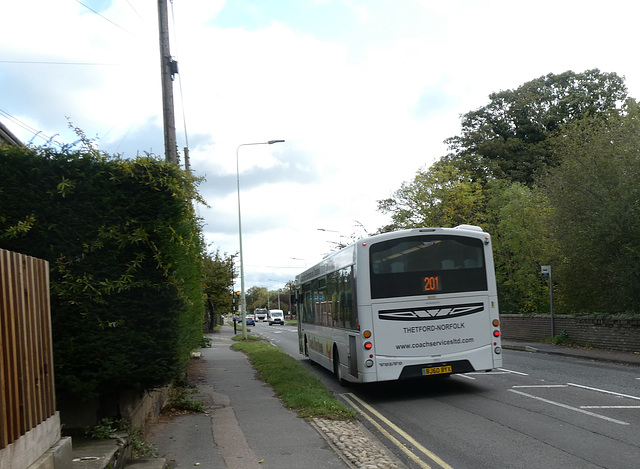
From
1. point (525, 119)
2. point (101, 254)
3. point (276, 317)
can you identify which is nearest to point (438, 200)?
point (525, 119)

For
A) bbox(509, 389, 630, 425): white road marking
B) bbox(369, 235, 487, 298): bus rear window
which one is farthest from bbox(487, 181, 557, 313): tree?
bbox(509, 389, 630, 425): white road marking

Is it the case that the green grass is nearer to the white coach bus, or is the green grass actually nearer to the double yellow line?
the double yellow line

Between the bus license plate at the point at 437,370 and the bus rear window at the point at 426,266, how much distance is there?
1.43 meters

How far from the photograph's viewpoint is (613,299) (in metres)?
20.7

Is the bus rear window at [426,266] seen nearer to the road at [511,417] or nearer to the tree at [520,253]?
the road at [511,417]

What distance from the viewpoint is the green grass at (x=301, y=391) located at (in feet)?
30.5

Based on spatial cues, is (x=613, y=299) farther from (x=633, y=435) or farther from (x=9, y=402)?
(x=9, y=402)

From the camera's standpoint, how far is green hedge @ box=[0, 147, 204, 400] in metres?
6.77

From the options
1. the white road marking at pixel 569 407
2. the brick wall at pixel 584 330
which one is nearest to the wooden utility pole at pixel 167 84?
the white road marking at pixel 569 407

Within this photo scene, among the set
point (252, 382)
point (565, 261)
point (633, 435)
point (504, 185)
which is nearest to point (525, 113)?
point (504, 185)

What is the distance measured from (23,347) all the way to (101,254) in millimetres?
2699

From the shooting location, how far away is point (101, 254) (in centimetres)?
698

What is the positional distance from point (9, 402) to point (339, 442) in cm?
440

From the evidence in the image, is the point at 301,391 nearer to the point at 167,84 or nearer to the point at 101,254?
the point at 101,254
